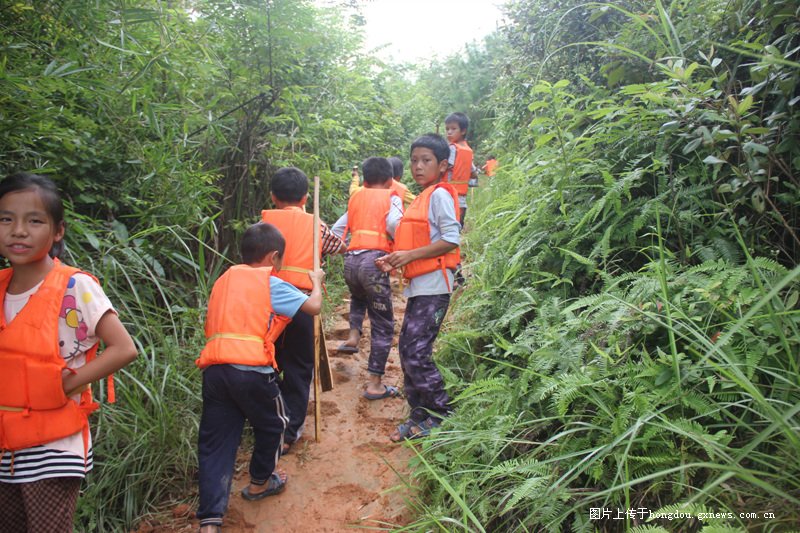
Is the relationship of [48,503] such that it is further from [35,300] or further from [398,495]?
[398,495]

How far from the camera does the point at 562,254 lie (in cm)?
318

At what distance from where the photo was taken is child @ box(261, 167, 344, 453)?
10.9ft

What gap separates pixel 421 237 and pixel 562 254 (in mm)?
932

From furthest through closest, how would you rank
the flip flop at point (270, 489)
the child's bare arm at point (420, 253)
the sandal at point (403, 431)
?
the sandal at point (403, 431) → the child's bare arm at point (420, 253) → the flip flop at point (270, 489)

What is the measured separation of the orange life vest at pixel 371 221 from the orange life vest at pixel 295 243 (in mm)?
841

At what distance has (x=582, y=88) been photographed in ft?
14.4

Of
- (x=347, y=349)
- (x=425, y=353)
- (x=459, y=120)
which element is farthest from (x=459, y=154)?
(x=425, y=353)

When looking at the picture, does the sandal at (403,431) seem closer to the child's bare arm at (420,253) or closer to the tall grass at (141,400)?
the child's bare arm at (420,253)

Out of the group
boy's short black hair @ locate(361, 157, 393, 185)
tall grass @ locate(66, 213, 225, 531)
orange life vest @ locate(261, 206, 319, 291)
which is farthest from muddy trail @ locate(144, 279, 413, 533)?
boy's short black hair @ locate(361, 157, 393, 185)

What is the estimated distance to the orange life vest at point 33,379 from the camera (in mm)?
1735

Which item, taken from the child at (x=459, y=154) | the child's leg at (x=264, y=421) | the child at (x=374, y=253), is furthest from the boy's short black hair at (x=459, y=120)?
the child's leg at (x=264, y=421)

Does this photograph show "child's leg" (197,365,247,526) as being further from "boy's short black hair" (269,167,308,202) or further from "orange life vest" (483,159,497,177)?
"orange life vest" (483,159,497,177)

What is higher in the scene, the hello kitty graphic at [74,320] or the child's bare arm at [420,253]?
the hello kitty graphic at [74,320]

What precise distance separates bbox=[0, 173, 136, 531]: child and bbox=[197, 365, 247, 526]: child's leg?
69cm
